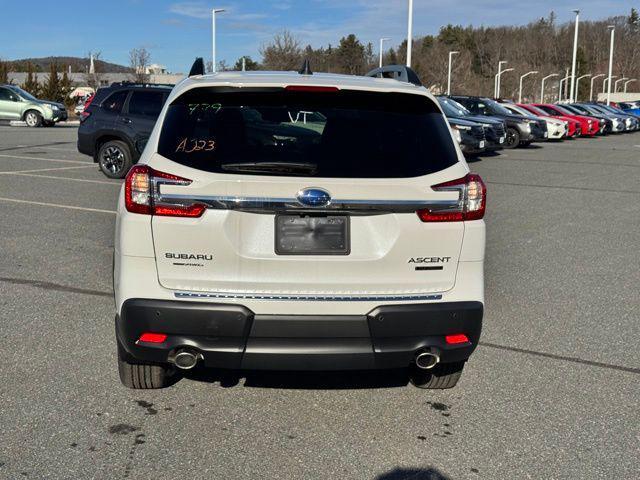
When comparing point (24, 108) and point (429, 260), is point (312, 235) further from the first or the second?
point (24, 108)

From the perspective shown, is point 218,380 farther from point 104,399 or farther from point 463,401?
point 463,401

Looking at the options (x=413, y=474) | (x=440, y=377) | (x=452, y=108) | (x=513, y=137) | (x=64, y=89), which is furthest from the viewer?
(x=64, y=89)

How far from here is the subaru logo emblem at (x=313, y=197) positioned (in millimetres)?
3539

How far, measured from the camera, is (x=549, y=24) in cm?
14038

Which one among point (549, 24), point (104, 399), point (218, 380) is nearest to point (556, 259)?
point (218, 380)

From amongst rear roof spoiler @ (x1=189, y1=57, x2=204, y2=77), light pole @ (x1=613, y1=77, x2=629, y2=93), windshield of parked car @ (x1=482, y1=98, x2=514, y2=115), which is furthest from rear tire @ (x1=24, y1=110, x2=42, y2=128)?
light pole @ (x1=613, y1=77, x2=629, y2=93)

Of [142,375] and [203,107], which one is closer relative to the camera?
[203,107]

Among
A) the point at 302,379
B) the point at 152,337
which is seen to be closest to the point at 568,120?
the point at 302,379

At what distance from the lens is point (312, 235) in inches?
142

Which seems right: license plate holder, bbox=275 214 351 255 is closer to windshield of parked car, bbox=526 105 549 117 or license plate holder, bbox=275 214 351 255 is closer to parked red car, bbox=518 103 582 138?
parked red car, bbox=518 103 582 138

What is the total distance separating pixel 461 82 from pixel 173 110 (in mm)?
100894

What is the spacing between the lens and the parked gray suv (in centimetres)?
3406

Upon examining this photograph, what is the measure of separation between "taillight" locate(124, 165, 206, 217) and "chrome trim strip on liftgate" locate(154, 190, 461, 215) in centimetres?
2

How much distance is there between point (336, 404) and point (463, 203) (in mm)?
1341
